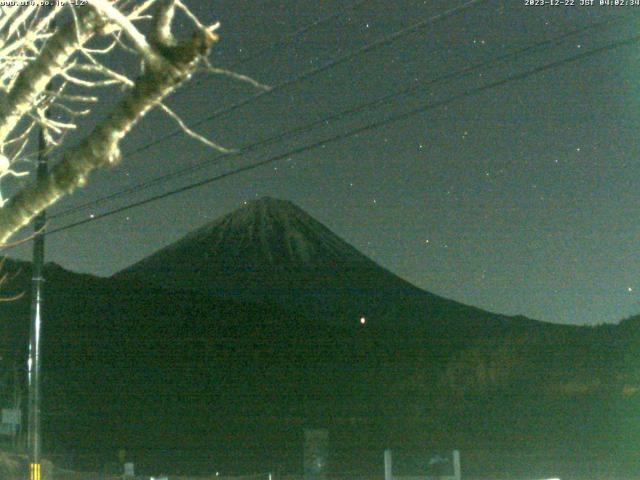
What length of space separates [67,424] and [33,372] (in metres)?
45.5

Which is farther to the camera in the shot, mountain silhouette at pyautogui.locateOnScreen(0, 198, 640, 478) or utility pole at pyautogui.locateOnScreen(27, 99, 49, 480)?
mountain silhouette at pyautogui.locateOnScreen(0, 198, 640, 478)

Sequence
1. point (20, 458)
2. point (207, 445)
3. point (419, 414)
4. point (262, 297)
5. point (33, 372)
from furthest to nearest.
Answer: point (262, 297), point (419, 414), point (207, 445), point (20, 458), point (33, 372)

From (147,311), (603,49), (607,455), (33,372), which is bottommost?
(607,455)

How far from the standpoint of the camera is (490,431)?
181 feet

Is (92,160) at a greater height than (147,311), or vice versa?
(147,311)

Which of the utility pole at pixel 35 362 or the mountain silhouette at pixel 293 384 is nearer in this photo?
the utility pole at pixel 35 362

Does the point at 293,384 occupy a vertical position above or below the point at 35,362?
above

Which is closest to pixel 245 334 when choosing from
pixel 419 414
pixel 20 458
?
pixel 419 414

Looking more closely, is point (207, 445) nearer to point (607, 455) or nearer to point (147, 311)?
point (607, 455)

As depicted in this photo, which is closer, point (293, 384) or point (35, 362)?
point (35, 362)

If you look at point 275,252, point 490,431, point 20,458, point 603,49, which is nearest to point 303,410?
point 490,431

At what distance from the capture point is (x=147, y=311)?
91.4m

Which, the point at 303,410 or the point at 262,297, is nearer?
the point at 303,410

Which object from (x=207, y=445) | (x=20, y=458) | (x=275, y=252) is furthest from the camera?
(x=275, y=252)
